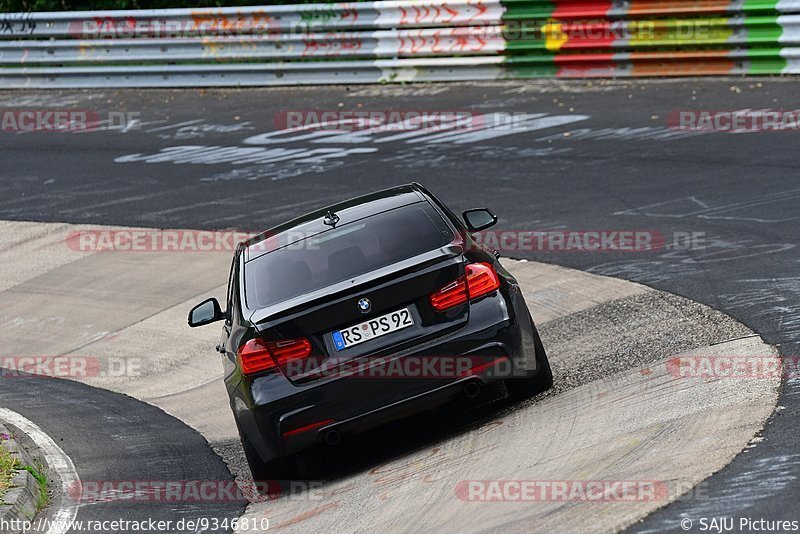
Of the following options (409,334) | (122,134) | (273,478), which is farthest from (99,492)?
(122,134)

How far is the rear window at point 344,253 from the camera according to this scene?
25.0ft

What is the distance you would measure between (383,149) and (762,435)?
10.6 meters

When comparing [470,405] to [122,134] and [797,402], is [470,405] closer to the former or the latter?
[797,402]

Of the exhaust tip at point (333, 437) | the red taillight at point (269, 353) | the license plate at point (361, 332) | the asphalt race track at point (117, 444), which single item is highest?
the license plate at point (361, 332)

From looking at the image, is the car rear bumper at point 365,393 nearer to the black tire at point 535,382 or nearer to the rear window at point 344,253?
the black tire at point 535,382

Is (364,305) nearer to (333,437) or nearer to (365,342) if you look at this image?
(365,342)

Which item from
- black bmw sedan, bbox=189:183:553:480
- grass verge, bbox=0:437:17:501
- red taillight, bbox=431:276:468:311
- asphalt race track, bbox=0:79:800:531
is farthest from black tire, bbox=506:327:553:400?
grass verge, bbox=0:437:17:501

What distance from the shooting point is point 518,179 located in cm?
1423

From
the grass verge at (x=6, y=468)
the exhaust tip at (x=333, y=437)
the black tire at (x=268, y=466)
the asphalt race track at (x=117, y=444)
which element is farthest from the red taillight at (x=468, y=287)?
the grass verge at (x=6, y=468)

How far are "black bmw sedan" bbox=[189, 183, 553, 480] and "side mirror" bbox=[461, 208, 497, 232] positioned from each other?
0.98m

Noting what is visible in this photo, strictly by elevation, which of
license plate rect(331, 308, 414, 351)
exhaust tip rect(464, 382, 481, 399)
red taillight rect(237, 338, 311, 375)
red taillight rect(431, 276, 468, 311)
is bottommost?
exhaust tip rect(464, 382, 481, 399)

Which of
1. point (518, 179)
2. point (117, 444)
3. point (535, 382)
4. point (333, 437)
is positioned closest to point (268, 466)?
point (333, 437)

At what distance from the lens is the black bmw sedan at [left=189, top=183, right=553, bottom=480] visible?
731cm

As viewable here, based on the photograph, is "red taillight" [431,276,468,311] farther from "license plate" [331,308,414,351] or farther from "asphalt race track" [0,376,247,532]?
"asphalt race track" [0,376,247,532]
